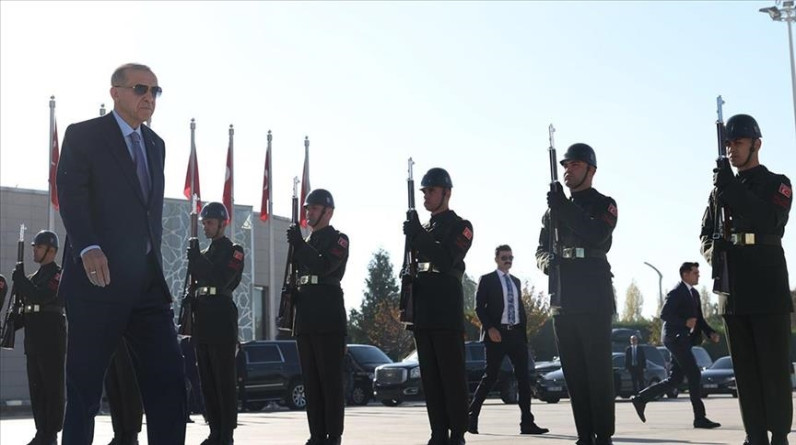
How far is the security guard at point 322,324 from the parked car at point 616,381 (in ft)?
61.7

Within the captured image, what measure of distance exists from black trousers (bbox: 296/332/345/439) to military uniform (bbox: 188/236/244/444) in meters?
0.87

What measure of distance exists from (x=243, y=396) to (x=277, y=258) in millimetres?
29334

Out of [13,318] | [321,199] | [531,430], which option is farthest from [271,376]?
[321,199]

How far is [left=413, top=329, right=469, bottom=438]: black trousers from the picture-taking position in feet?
31.4

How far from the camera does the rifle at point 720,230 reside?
791cm

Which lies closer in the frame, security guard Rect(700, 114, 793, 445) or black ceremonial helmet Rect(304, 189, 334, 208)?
security guard Rect(700, 114, 793, 445)

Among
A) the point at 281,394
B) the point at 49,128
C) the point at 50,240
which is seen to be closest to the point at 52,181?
the point at 49,128

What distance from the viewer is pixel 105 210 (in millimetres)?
6246

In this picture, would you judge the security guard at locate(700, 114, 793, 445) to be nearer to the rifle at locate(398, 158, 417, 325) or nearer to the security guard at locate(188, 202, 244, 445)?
the rifle at locate(398, 158, 417, 325)

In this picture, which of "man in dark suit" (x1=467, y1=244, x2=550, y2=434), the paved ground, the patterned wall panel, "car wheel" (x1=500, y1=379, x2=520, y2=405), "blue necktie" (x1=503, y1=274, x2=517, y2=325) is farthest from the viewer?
the patterned wall panel

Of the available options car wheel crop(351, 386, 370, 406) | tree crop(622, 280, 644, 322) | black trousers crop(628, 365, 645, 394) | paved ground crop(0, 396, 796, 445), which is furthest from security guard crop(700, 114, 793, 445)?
tree crop(622, 280, 644, 322)

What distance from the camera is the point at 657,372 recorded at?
34.2m

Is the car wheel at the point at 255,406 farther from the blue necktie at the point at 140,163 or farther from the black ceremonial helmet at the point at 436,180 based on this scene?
the blue necktie at the point at 140,163

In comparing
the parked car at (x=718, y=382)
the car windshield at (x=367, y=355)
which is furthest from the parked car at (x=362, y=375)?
the parked car at (x=718, y=382)
